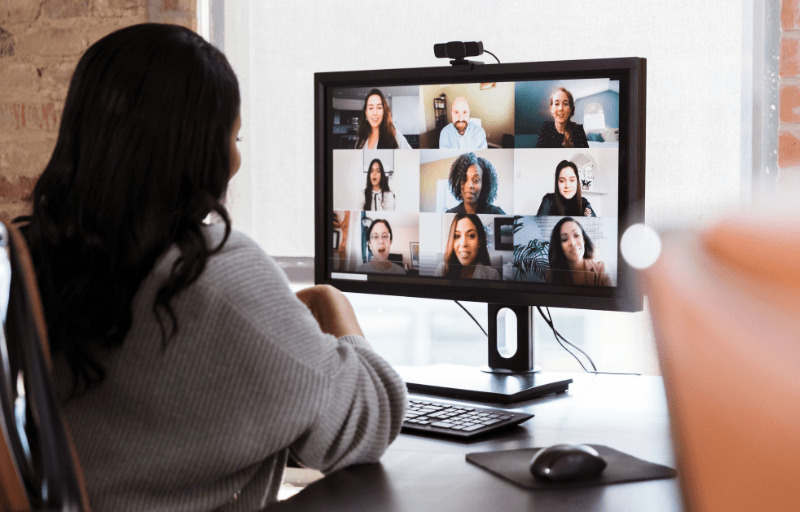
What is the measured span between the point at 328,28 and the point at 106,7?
1.79 feet

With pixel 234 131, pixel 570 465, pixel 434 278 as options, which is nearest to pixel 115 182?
pixel 234 131

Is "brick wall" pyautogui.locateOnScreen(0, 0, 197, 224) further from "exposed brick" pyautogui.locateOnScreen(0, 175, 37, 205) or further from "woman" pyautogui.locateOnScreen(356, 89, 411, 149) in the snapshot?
"woman" pyautogui.locateOnScreen(356, 89, 411, 149)

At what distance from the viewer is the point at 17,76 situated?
197 centimetres

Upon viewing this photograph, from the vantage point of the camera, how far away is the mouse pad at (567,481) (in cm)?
81

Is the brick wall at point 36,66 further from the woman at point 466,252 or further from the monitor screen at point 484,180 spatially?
the woman at point 466,252

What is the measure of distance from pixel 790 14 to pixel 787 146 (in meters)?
0.26

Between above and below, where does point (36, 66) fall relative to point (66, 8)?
below

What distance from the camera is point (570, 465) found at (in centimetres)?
81

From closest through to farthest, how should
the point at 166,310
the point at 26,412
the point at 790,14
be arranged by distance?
the point at 26,412
the point at 166,310
the point at 790,14

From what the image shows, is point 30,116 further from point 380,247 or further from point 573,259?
point 573,259

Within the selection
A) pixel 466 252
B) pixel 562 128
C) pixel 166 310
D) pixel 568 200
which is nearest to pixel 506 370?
pixel 466 252

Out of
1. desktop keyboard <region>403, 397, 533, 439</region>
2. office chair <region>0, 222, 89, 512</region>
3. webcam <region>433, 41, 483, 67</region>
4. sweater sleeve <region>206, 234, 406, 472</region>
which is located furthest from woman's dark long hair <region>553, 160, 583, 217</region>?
office chair <region>0, 222, 89, 512</region>

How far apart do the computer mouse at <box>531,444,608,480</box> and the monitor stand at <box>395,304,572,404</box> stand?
0.38 meters

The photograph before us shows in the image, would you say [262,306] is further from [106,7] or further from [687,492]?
[106,7]
